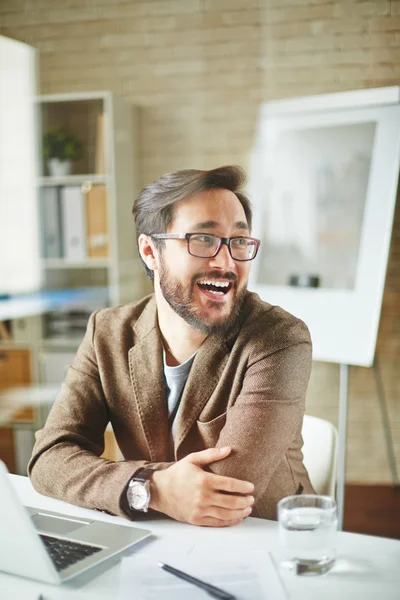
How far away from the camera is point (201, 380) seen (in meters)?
1.31

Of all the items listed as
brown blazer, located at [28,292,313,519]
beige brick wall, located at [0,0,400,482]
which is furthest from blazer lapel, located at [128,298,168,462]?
beige brick wall, located at [0,0,400,482]

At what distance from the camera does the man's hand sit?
1.13 metres

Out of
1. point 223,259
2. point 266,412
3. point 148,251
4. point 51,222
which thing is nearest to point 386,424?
point 266,412

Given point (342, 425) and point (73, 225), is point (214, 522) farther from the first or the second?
point (73, 225)

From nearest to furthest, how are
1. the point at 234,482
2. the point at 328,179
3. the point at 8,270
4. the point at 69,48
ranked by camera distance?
the point at 234,482, the point at 328,179, the point at 69,48, the point at 8,270

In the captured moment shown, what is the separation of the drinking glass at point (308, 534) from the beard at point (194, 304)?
1.27ft

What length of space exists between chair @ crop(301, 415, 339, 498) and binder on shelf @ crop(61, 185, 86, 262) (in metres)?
0.67

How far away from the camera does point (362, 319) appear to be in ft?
4.18

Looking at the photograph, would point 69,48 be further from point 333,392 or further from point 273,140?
point 333,392

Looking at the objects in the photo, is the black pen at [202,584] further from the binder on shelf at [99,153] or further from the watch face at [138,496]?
the binder on shelf at [99,153]

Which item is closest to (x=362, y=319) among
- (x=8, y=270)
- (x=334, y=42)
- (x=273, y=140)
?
(x=273, y=140)

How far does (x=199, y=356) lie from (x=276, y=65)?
0.60m

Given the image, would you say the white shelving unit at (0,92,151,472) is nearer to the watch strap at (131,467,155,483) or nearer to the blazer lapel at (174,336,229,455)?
the blazer lapel at (174,336,229,455)

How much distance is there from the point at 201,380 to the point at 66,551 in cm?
42
